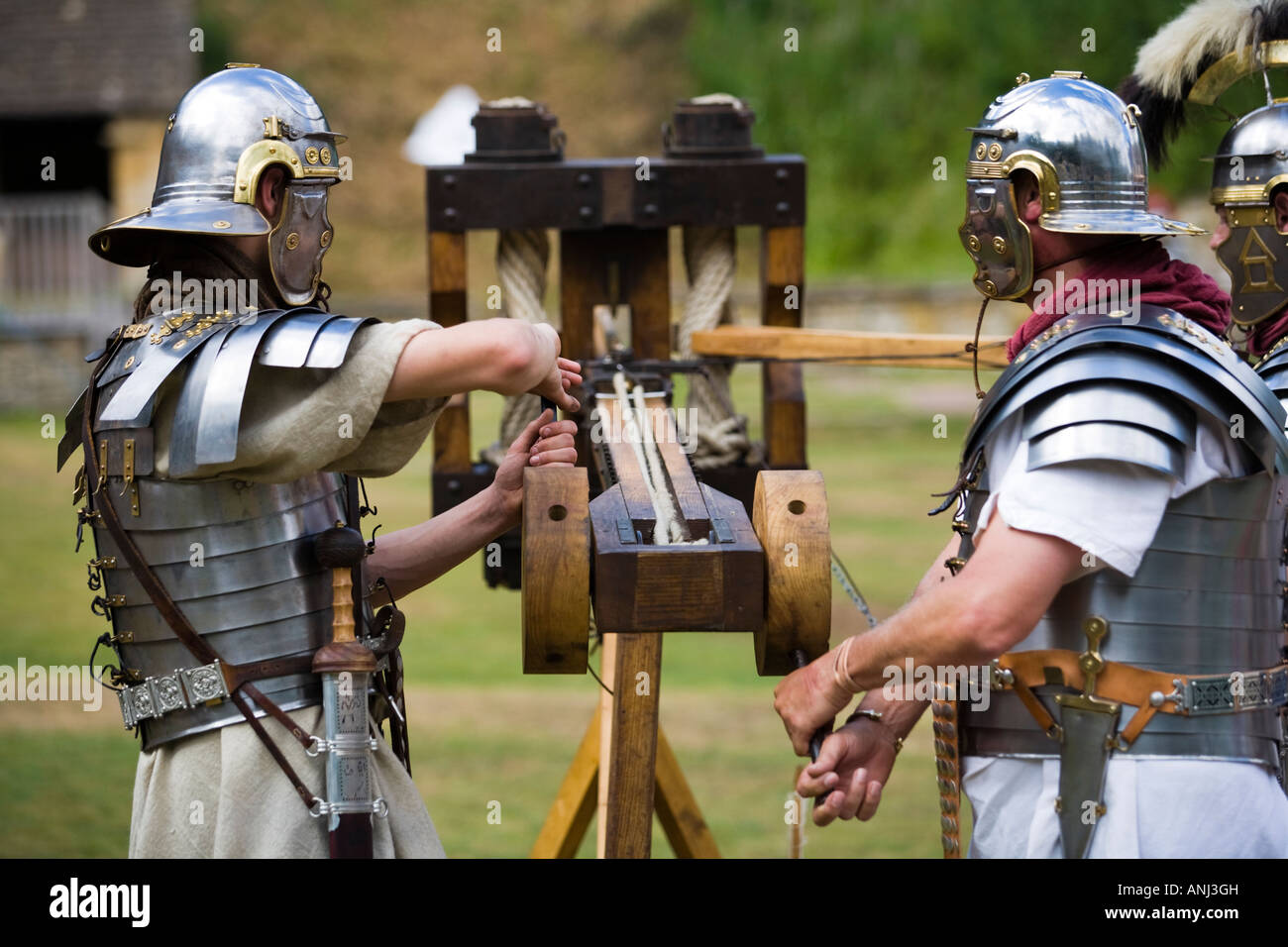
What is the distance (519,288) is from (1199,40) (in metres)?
1.74

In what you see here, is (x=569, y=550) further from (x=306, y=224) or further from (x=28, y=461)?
(x=28, y=461)

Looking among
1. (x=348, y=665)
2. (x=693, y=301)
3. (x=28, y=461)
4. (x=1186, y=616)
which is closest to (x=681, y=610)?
(x=348, y=665)

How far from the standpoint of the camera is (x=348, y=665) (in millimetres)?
2689

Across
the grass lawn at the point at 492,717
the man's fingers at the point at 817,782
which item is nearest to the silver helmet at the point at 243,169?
the man's fingers at the point at 817,782

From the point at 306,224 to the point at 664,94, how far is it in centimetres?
2138

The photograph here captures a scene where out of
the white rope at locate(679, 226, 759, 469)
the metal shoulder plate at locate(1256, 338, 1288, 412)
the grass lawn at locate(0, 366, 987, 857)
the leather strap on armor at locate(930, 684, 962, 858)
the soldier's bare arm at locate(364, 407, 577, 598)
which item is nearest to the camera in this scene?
the leather strap on armor at locate(930, 684, 962, 858)

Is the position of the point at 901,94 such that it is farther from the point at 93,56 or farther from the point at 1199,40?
the point at 1199,40

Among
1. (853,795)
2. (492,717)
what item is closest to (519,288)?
(853,795)

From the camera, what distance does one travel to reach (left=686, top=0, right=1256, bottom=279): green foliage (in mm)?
19219

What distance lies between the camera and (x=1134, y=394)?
2445 mm

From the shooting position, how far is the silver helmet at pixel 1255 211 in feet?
11.9

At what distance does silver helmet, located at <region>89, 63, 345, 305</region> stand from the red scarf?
124 centimetres

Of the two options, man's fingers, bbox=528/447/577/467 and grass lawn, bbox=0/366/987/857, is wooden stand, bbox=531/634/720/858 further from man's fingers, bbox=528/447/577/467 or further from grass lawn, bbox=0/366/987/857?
grass lawn, bbox=0/366/987/857

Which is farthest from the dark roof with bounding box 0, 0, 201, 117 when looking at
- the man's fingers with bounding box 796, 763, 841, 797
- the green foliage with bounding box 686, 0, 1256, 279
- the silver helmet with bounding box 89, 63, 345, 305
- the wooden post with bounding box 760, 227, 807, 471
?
the man's fingers with bounding box 796, 763, 841, 797
